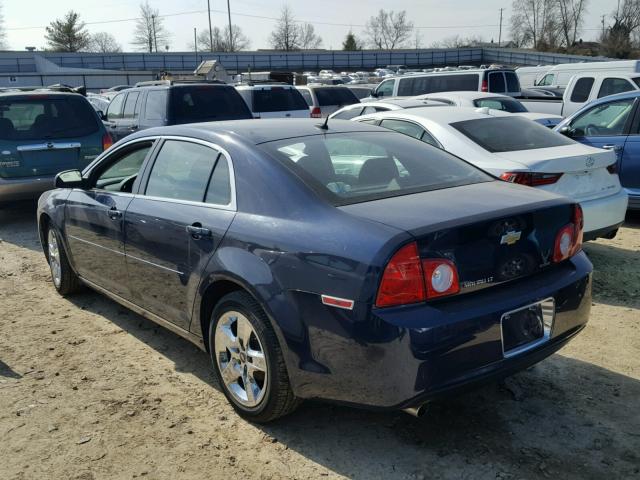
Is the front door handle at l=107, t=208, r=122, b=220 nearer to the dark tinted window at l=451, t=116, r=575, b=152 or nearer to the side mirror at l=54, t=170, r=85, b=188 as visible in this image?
the side mirror at l=54, t=170, r=85, b=188

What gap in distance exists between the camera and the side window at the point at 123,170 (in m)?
4.43

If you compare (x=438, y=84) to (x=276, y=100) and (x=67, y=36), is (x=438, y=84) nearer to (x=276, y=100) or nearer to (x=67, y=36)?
(x=276, y=100)

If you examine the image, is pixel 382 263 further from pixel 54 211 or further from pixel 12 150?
pixel 12 150

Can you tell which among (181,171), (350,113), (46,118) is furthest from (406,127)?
(46,118)

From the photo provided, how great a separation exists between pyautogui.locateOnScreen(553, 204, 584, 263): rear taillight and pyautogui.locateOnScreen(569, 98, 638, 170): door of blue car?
4.46 metres

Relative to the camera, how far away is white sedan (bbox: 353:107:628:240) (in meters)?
5.33

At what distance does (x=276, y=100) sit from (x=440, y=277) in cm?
1164

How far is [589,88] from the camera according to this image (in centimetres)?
1355

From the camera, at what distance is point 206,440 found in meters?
3.24

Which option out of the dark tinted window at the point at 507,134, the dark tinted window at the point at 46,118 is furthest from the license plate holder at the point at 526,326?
the dark tinted window at the point at 46,118

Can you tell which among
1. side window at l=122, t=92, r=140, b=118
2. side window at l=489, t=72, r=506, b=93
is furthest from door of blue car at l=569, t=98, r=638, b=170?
side window at l=489, t=72, r=506, b=93

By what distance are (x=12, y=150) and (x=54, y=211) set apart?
12.0 feet

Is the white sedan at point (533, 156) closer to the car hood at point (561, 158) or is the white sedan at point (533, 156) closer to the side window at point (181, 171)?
the car hood at point (561, 158)

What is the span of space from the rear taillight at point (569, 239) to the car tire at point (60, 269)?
3.99 m
